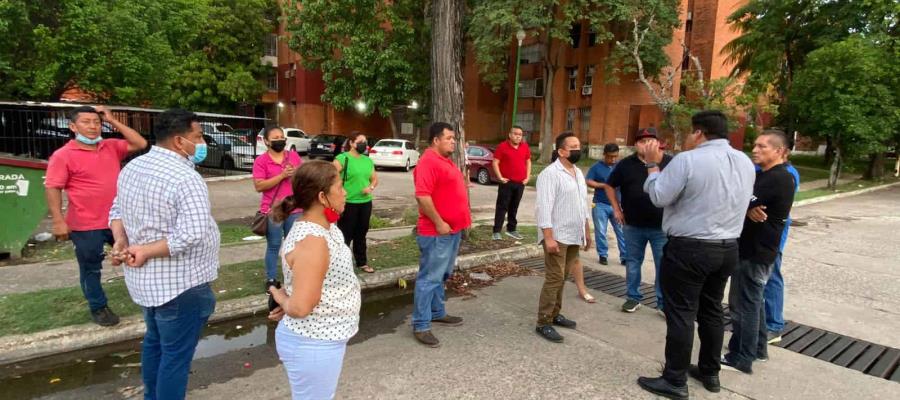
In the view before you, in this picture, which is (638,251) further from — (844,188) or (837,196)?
(844,188)

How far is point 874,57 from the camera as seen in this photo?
1642cm

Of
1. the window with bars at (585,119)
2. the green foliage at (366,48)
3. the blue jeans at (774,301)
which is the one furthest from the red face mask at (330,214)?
the window with bars at (585,119)

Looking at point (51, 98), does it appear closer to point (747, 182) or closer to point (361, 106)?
point (361, 106)

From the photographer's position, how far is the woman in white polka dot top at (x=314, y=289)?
202 cm

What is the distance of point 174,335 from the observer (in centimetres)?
252

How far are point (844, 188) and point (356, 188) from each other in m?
20.2

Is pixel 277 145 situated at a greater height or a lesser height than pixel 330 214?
greater

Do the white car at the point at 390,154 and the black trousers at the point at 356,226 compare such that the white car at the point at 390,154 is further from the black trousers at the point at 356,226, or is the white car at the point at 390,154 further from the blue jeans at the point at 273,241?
the blue jeans at the point at 273,241

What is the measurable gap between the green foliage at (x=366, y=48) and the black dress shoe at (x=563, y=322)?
21.3 meters

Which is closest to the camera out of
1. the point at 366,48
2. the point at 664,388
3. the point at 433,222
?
the point at 664,388

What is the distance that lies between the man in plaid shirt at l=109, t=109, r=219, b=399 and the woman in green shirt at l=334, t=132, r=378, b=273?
287cm

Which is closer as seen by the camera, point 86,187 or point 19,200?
point 86,187

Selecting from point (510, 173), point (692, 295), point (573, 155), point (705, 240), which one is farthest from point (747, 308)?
point (510, 173)

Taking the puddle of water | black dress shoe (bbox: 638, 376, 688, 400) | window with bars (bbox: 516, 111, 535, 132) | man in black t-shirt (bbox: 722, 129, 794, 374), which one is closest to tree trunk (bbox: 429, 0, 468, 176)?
the puddle of water
